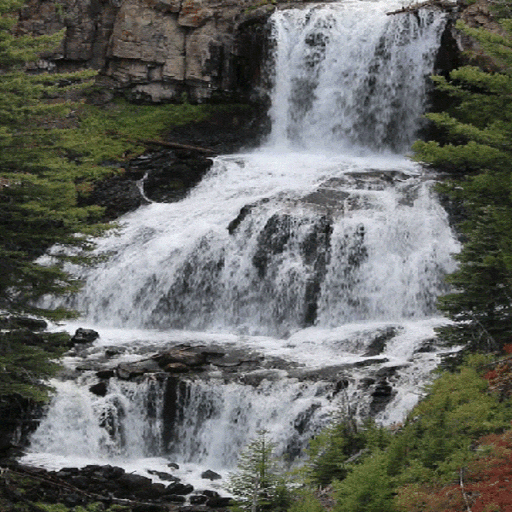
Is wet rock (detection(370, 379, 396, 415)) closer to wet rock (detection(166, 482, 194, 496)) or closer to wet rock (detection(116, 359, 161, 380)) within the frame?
wet rock (detection(166, 482, 194, 496))

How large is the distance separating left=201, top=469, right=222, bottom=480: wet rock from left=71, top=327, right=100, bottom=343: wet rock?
5703 mm

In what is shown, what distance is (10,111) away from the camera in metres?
16.1

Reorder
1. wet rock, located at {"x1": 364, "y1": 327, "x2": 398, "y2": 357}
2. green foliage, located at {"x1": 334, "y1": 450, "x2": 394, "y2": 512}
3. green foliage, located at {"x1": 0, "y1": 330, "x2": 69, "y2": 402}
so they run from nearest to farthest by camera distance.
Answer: green foliage, located at {"x1": 334, "y1": 450, "x2": 394, "y2": 512}, green foliage, located at {"x1": 0, "y1": 330, "x2": 69, "y2": 402}, wet rock, located at {"x1": 364, "y1": 327, "x2": 398, "y2": 357}

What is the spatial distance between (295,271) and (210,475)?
7.68m

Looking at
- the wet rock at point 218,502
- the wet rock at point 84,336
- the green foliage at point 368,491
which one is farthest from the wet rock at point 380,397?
the wet rock at point 84,336

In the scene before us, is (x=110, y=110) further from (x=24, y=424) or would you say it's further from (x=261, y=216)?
(x=24, y=424)

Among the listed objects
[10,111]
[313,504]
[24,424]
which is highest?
[10,111]

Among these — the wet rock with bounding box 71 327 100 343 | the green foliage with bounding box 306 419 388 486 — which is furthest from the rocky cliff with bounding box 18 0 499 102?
the green foliage with bounding box 306 419 388 486

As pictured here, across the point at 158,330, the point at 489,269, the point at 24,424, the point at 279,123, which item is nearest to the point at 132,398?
the point at 24,424

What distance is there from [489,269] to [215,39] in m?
20.8

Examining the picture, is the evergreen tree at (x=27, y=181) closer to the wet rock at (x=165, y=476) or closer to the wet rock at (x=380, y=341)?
the wet rock at (x=165, y=476)

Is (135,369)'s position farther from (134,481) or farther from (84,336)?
(134,481)

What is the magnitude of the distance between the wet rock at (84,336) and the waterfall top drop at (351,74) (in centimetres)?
1276

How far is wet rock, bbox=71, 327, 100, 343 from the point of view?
70.5 ft
